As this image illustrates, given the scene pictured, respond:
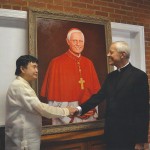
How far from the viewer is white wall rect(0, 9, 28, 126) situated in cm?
299

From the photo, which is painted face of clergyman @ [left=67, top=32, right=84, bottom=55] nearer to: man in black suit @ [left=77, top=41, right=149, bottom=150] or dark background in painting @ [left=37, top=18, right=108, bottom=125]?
dark background in painting @ [left=37, top=18, right=108, bottom=125]

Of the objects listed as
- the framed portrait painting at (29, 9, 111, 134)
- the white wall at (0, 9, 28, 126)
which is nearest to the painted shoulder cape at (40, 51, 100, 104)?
the framed portrait painting at (29, 9, 111, 134)

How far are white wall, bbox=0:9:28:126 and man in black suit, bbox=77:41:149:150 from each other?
1005 millimetres

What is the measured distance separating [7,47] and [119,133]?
145cm

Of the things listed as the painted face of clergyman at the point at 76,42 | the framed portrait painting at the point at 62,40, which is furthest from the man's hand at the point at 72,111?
the painted face of clergyman at the point at 76,42

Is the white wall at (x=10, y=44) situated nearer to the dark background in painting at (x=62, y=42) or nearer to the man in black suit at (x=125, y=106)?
the dark background in painting at (x=62, y=42)

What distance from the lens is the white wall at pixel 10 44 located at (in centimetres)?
299

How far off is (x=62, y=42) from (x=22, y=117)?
1.10 m

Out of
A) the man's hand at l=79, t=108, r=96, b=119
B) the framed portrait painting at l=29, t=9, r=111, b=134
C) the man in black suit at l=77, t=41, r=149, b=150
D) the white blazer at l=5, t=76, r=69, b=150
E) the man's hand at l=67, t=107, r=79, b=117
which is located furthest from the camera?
the man's hand at l=79, t=108, r=96, b=119

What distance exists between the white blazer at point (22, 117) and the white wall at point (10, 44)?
58 centimetres

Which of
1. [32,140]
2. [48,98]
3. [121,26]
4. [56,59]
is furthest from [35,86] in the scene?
[121,26]

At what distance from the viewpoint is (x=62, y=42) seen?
10.4 ft

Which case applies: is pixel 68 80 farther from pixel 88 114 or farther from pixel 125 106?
pixel 125 106

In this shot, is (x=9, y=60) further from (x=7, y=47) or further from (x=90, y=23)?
(x=90, y=23)
